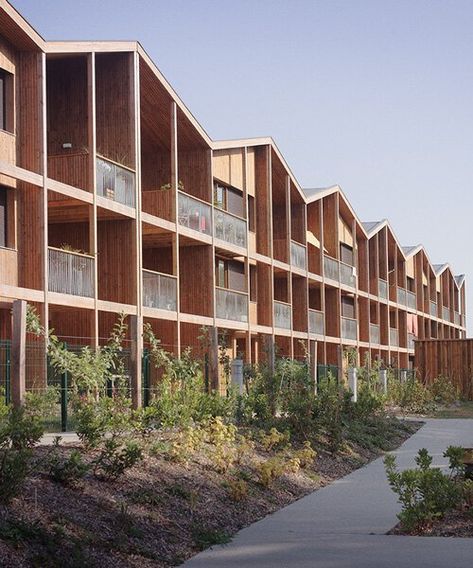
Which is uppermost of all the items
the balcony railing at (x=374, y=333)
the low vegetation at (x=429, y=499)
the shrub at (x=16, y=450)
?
the balcony railing at (x=374, y=333)

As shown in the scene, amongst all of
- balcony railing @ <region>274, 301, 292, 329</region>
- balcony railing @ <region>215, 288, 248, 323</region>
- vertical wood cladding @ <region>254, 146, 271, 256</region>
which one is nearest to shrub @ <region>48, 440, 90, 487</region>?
balcony railing @ <region>215, 288, 248, 323</region>

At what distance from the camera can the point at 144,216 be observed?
98.1ft

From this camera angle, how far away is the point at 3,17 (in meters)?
24.2

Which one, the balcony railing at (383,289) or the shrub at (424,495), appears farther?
the balcony railing at (383,289)

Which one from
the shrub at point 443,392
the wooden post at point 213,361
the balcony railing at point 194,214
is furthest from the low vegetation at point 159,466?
the shrub at point 443,392

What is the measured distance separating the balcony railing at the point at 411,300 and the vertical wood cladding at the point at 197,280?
99.6 feet

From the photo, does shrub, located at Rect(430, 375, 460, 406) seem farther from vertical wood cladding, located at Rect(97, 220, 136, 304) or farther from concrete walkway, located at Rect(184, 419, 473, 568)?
concrete walkway, located at Rect(184, 419, 473, 568)

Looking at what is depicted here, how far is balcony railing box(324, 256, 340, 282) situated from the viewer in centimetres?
4812

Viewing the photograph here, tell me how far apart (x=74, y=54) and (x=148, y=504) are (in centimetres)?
1854

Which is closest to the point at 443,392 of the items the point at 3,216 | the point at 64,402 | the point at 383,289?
the point at 3,216

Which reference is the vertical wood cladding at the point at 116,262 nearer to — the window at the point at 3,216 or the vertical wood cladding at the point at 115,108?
the vertical wood cladding at the point at 115,108

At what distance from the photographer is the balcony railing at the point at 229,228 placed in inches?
1414

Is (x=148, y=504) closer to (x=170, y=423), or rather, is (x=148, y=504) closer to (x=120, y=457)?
(x=120, y=457)

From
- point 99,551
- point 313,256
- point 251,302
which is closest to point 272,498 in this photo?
point 99,551
